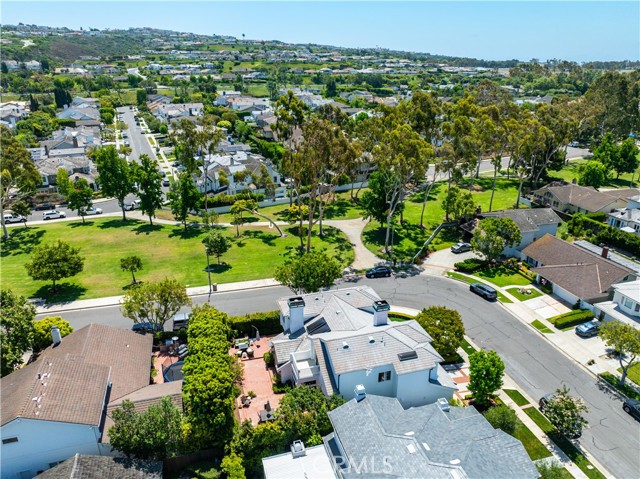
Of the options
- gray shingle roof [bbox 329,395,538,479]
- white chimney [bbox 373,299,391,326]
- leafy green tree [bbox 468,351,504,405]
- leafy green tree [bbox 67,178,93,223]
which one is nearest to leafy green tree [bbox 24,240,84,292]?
leafy green tree [bbox 67,178,93,223]

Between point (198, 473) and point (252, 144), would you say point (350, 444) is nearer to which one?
point (198, 473)

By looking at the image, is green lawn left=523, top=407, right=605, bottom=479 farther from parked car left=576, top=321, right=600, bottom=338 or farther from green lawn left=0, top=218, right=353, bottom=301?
green lawn left=0, top=218, right=353, bottom=301

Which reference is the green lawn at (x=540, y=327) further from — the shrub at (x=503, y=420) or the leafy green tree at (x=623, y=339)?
the shrub at (x=503, y=420)

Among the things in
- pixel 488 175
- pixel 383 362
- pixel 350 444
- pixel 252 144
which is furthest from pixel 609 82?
pixel 350 444

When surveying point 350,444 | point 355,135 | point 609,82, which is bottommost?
point 350,444

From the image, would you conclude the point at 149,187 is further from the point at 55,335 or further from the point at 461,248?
the point at 461,248

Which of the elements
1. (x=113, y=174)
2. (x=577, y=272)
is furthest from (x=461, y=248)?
(x=113, y=174)
